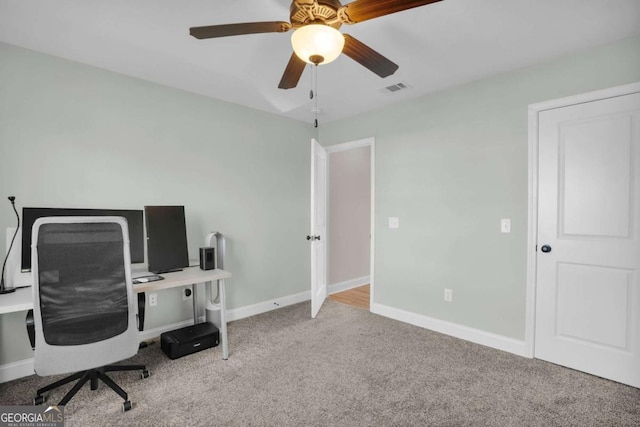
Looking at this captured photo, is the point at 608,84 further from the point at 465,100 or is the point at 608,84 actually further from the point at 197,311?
the point at 197,311

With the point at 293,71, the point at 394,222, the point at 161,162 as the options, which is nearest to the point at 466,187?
the point at 394,222

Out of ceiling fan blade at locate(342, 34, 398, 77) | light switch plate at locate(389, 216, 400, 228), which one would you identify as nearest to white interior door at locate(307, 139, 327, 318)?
light switch plate at locate(389, 216, 400, 228)

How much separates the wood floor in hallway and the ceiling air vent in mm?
2561

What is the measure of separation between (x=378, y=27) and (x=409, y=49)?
16.7 inches

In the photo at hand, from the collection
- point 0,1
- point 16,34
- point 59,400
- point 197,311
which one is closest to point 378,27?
point 0,1

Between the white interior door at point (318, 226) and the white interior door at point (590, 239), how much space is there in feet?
6.84

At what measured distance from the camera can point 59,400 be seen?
2102 millimetres

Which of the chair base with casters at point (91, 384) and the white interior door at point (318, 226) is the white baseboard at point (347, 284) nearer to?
the white interior door at point (318, 226)

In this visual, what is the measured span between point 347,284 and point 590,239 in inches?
124

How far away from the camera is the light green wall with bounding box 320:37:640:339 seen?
8.68 feet

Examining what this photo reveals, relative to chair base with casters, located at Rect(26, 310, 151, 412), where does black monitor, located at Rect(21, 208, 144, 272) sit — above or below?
above

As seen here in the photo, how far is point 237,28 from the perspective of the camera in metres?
1.58

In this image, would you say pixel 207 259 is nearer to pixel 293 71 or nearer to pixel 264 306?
pixel 264 306

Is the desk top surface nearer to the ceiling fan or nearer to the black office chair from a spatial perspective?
the black office chair
